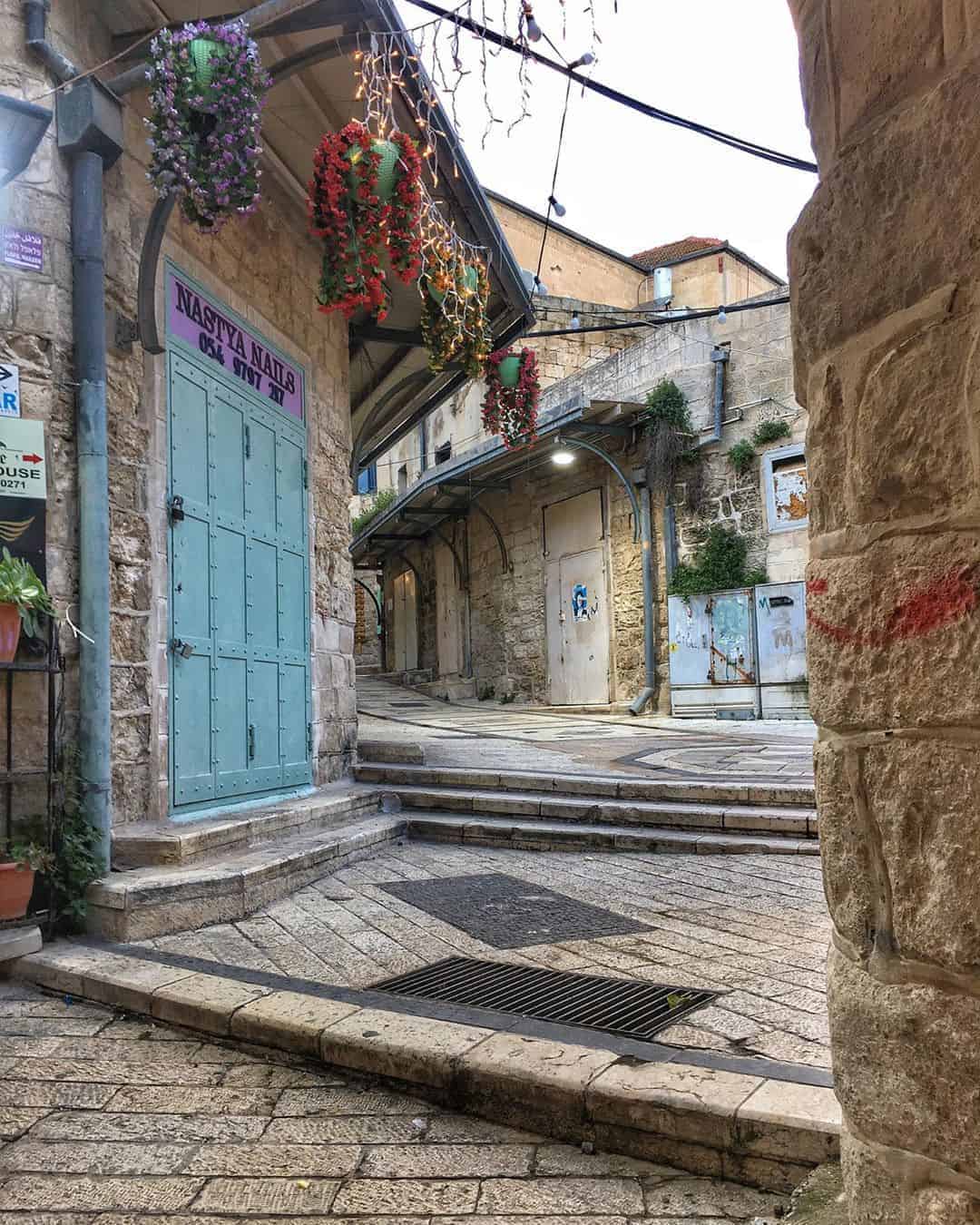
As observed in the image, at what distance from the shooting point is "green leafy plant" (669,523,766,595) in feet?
41.7

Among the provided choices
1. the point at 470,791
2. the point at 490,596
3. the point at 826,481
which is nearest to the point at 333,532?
the point at 470,791

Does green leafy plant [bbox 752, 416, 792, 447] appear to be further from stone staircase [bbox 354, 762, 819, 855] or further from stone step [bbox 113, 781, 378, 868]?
stone step [bbox 113, 781, 378, 868]

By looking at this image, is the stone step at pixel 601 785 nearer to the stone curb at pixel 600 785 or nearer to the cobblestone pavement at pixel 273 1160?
the stone curb at pixel 600 785

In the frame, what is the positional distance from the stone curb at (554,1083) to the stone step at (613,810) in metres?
3.26

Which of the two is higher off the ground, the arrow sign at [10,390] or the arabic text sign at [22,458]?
the arrow sign at [10,390]

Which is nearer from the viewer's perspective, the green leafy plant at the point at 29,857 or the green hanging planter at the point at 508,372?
the green leafy plant at the point at 29,857

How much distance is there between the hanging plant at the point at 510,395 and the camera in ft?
24.6

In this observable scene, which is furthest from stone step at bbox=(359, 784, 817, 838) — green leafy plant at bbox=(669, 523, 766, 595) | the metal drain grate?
green leafy plant at bbox=(669, 523, 766, 595)

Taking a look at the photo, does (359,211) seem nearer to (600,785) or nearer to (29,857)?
(29,857)

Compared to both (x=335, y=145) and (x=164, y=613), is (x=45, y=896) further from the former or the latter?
(x=335, y=145)

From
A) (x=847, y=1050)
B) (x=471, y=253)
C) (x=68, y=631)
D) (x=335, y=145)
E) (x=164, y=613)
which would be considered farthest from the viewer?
(x=471, y=253)

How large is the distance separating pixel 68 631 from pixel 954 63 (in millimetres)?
3927

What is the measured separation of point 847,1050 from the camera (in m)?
A: 1.31

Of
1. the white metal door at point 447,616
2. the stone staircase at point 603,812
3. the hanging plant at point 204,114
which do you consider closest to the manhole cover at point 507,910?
the stone staircase at point 603,812
